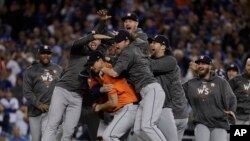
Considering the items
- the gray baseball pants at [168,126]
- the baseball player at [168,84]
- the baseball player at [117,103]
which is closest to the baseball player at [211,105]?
the baseball player at [168,84]

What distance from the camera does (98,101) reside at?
11.8 metres

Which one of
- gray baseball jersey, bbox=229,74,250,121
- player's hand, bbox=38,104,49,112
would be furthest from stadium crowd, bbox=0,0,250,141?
gray baseball jersey, bbox=229,74,250,121

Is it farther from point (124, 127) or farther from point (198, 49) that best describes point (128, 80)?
point (198, 49)

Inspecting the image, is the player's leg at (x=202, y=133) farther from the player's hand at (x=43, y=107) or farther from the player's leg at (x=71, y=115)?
the player's hand at (x=43, y=107)

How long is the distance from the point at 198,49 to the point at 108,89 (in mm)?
8879

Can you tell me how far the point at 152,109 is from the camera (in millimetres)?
10812

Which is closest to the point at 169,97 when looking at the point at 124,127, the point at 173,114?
the point at 173,114

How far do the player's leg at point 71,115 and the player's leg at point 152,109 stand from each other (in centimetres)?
140

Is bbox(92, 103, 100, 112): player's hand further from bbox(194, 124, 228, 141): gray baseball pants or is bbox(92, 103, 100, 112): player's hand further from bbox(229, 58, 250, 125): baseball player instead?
bbox(229, 58, 250, 125): baseball player

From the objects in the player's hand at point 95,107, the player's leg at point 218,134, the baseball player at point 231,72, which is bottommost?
the player's leg at point 218,134

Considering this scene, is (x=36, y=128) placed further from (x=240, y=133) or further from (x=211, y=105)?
(x=240, y=133)

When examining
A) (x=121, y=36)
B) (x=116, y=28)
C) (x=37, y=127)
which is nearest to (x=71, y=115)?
(x=37, y=127)

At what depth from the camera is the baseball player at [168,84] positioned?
11.2m

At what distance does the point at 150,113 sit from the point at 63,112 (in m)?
1.71
